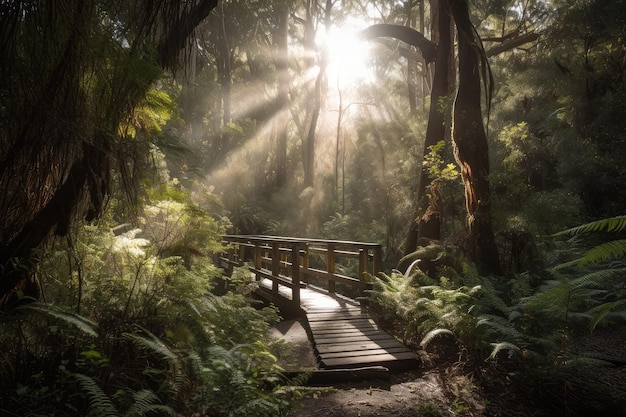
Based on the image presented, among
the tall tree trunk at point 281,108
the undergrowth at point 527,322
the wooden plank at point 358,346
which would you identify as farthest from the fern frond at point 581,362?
the tall tree trunk at point 281,108

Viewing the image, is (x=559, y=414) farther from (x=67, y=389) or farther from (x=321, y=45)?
(x=321, y=45)

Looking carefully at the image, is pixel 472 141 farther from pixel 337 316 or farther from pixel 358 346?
pixel 358 346

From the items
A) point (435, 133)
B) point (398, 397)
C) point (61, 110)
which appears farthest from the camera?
point (435, 133)

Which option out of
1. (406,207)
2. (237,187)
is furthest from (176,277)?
(237,187)

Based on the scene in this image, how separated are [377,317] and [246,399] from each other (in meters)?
4.75

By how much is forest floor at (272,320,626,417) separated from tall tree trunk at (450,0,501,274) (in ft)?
10.1

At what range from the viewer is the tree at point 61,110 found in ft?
10.0

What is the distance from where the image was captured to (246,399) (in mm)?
3428

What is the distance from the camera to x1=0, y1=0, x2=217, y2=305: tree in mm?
3055

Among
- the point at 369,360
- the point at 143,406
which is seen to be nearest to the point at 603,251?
the point at 369,360

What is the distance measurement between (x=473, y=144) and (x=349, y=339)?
503 cm

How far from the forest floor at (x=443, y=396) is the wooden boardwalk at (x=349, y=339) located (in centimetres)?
32

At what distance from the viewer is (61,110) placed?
326cm

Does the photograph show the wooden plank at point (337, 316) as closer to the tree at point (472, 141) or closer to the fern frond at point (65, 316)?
the tree at point (472, 141)
